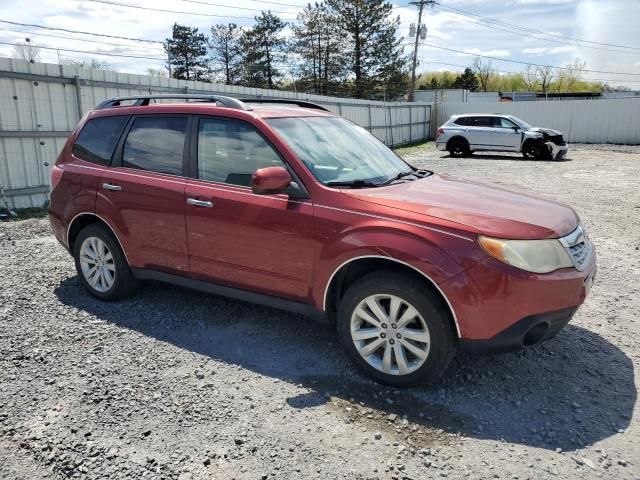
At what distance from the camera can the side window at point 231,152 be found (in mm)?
3762

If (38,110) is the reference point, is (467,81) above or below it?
above

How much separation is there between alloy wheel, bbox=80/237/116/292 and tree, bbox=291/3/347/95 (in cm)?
4411

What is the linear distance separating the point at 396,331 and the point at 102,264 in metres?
2.88

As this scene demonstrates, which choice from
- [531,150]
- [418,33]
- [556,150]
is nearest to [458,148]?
[531,150]

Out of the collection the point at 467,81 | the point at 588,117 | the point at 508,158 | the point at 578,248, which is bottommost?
the point at 508,158

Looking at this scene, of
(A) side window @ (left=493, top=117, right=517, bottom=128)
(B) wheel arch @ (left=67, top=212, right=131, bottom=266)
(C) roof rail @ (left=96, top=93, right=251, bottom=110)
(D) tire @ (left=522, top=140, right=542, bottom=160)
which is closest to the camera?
(C) roof rail @ (left=96, top=93, right=251, bottom=110)

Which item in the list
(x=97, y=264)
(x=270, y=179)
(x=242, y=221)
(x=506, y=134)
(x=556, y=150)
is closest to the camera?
(x=270, y=179)

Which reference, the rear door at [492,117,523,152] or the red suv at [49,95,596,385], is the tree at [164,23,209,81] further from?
the red suv at [49,95,596,385]

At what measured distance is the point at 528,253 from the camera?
9.75ft

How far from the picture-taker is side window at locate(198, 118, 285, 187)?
3762 millimetres

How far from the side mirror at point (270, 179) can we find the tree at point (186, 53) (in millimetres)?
44594

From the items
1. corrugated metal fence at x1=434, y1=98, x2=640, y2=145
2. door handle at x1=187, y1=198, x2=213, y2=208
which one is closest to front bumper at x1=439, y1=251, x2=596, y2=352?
door handle at x1=187, y1=198, x2=213, y2=208

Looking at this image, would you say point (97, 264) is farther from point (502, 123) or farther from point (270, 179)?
point (502, 123)

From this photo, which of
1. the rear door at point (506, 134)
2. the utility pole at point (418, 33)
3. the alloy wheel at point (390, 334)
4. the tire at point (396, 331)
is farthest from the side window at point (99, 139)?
the utility pole at point (418, 33)
